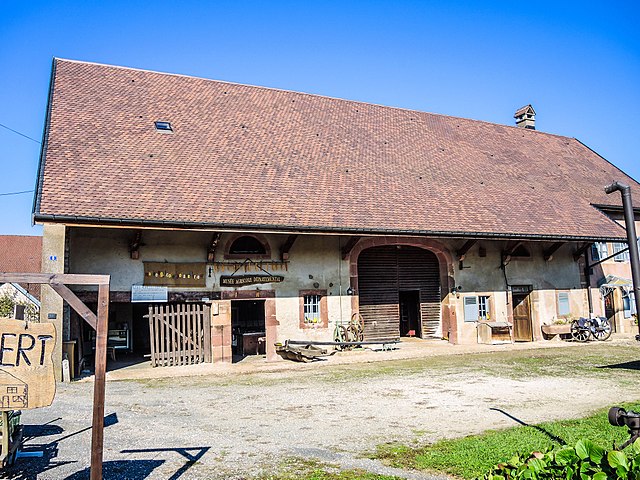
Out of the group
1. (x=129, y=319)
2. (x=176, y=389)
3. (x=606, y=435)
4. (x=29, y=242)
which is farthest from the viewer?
(x=29, y=242)

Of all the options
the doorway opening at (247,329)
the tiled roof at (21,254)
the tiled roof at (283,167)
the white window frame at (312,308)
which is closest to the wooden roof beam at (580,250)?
the tiled roof at (283,167)

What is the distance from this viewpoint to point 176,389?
34.7 feet

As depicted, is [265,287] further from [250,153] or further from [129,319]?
[129,319]

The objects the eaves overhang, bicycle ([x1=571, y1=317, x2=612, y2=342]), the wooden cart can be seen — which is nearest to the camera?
the wooden cart

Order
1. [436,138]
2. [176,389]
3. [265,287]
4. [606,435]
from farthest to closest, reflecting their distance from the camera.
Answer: [436,138]
[265,287]
[176,389]
[606,435]

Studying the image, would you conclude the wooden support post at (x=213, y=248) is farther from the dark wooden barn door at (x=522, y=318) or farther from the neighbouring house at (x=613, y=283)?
the neighbouring house at (x=613, y=283)

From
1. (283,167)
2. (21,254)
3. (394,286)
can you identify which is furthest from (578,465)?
(21,254)

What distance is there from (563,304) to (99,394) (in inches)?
693

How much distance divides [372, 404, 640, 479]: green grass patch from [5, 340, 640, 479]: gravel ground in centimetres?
28

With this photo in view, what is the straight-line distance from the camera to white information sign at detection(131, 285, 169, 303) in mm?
13305

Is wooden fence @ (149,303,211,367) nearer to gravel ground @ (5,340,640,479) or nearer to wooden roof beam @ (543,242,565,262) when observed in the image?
gravel ground @ (5,340,640,479)

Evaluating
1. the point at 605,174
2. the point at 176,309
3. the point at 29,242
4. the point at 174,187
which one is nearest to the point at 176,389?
the point at 176,309

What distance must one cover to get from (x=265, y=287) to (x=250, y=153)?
13.4ft

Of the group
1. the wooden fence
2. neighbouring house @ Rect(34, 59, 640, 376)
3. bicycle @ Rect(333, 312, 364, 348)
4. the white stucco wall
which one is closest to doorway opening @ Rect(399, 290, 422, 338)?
neighbouring house @ Rect(34, 59, 640, 376)
